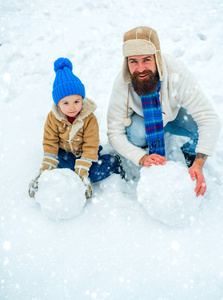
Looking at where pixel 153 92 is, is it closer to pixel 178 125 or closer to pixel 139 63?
pixel 139 63

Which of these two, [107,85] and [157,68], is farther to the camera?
[107,85]

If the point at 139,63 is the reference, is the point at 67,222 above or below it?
below

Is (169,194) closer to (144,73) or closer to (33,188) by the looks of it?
(144,73)

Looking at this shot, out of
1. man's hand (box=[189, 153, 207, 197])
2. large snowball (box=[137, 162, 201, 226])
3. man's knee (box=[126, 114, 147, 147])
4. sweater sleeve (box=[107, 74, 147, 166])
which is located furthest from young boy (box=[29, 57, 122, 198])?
man's hand (box=[189, 153, 207, 197])

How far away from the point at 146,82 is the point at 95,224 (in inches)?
46.2

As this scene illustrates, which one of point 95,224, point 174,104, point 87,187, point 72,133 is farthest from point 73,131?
point 174,104

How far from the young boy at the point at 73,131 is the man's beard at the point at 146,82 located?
0.41 meters

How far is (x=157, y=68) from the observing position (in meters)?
1.82

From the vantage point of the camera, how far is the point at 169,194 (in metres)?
1.68

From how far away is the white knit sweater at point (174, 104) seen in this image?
1909mm

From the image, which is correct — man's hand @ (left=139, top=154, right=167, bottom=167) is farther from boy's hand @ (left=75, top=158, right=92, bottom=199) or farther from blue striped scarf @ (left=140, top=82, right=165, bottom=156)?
boy's hand @ (left=75, top=158, right=92, bottom=199)

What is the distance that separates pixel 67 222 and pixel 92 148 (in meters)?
0.65

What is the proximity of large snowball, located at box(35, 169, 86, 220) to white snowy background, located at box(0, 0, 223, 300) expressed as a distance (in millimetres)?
160

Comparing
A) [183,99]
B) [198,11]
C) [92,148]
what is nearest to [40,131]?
[92,148]
